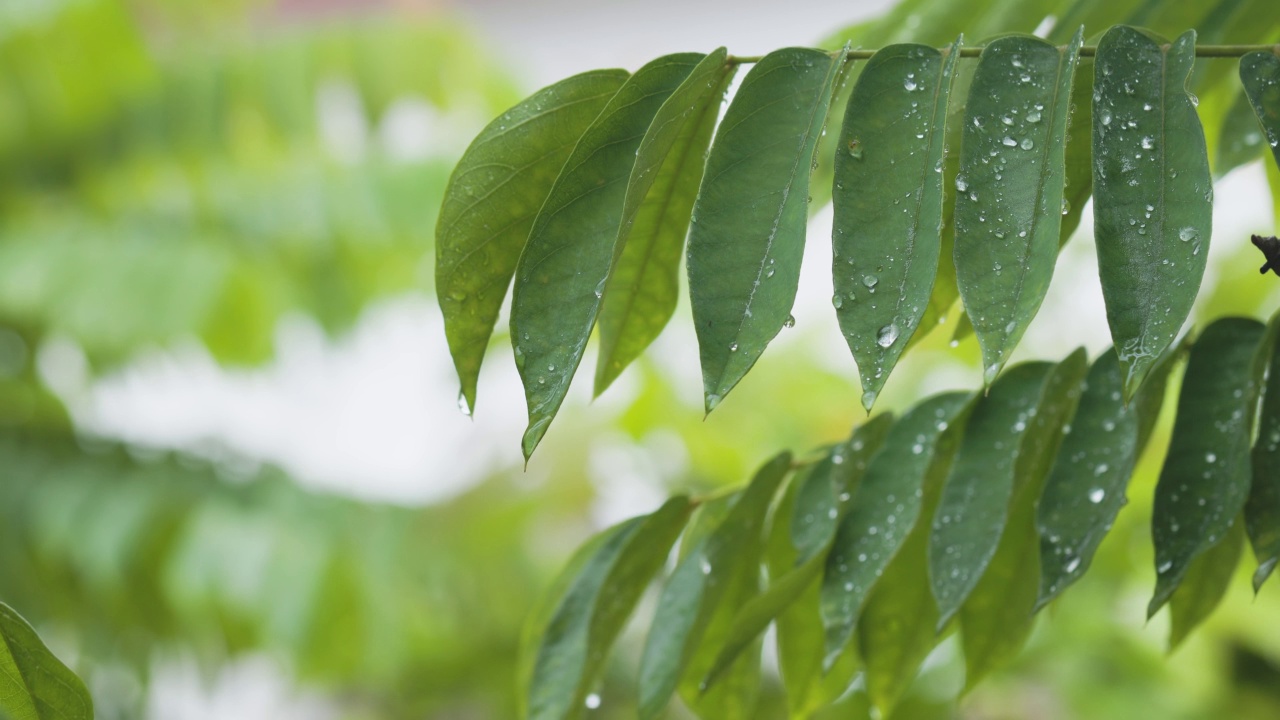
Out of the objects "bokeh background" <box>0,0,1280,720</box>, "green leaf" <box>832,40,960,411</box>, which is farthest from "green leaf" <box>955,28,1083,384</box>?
"bokeh background" <box>0,0,1280,720</box>

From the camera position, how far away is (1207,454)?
0.38 meters

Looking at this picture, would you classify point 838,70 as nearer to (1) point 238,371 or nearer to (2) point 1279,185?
(2) point 1279,185

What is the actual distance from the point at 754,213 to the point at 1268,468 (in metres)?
0.21

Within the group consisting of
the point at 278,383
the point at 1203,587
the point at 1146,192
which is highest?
the point at 278,383

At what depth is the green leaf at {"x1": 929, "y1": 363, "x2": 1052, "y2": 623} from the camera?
364 millimetres

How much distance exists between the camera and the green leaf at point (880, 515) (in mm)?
373

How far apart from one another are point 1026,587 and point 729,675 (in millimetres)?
121

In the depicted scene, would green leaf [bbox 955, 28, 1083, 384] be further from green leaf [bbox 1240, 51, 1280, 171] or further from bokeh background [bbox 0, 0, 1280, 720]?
bokeh background [bbox 0, 0, 1280, 720]

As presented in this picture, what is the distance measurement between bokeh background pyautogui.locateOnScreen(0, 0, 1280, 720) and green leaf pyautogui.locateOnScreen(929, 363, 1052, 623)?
0.75 meters

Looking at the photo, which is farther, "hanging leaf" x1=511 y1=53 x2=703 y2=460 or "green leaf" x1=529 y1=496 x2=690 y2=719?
"green leaf" x1=529 y1=496 x2=690 y2=719

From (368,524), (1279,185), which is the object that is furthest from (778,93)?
(368,524)

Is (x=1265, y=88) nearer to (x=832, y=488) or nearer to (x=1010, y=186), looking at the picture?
(x=1010, y=186)

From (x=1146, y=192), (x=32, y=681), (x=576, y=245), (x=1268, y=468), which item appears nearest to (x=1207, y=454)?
(x=1268, y=468)

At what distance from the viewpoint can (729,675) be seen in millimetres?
447
